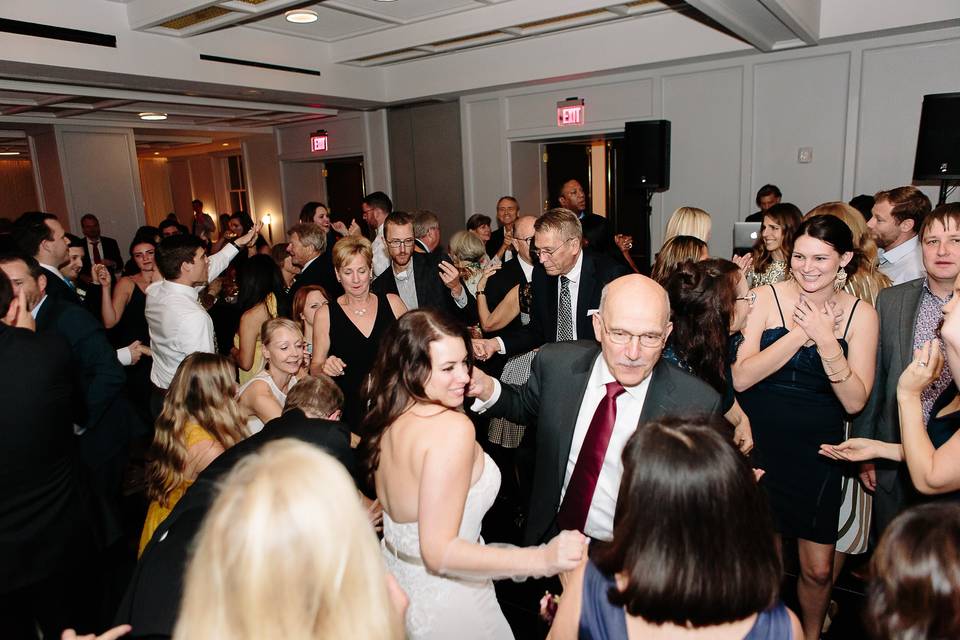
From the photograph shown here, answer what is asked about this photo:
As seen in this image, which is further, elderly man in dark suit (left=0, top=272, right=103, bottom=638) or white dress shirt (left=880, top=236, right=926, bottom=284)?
white dress shirt (left=880, top=236, right=926, bottom=284)

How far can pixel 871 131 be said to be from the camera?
579 cm

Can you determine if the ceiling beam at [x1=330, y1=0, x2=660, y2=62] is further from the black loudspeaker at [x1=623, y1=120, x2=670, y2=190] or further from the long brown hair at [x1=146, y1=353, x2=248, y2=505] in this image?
the long brown hair at [x1=146, y1=353, x2=248, y2=505]

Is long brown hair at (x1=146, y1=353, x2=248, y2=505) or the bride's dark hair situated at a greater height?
the bride's dark hair

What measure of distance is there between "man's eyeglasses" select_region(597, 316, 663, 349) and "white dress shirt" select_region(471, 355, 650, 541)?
13 cm

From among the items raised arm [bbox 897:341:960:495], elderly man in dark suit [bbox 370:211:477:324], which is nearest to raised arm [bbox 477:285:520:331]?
elderly man in dark suit [bbox 370:211:477:324]

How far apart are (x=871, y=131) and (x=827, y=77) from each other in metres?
0.66

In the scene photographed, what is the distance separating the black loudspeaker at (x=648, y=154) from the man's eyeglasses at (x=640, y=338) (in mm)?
5143

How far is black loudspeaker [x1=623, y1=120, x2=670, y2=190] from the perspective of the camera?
6.45 meters

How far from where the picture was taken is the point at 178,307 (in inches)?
125

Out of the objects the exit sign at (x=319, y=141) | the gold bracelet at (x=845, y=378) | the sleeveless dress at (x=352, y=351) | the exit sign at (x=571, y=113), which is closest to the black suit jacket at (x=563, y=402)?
the gold bracelet at (x=845, y=378)

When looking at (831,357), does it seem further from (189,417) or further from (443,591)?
(189,417)

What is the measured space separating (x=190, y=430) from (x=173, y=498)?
0.81ft

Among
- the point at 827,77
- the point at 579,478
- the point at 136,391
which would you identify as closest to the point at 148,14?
the point at 136,391

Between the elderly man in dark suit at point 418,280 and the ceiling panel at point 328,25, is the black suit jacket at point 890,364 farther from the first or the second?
the ceiling panel at point 328,25
